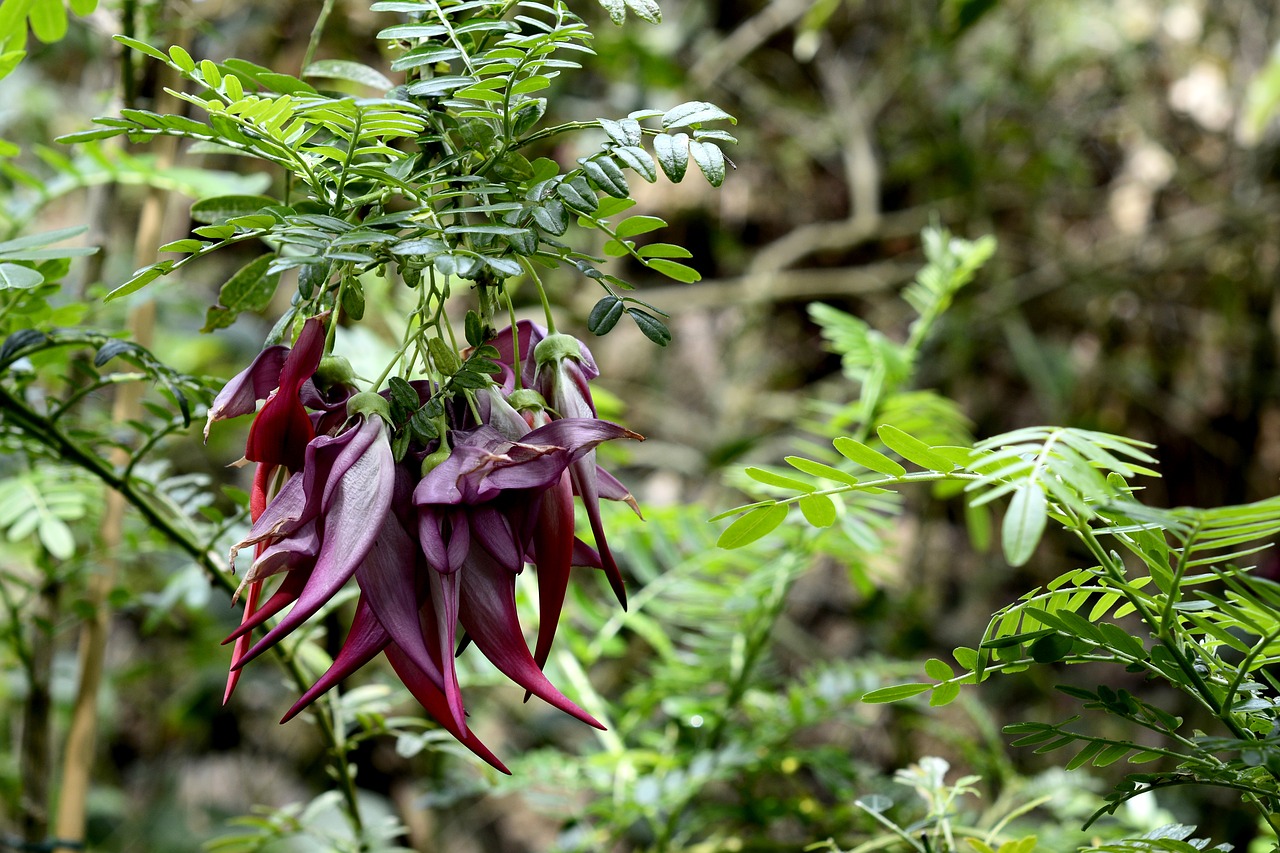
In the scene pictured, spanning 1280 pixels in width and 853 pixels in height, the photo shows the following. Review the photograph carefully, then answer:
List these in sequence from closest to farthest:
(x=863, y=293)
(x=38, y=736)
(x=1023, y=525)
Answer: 1. (x=1023, y=525)
2. (x=38, y=736)
3. (x=863, y=293)

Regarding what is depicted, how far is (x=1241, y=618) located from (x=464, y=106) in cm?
35

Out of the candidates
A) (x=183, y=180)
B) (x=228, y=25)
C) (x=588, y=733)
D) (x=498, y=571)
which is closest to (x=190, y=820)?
(x=588, y=733)

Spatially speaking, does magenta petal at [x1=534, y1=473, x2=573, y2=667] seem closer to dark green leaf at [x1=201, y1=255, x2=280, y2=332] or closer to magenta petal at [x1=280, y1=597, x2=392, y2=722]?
magenta petal at [x1=280, y1=597, x2=392, y2=722]

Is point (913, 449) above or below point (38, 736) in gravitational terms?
above

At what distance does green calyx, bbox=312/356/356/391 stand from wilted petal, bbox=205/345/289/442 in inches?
0.6

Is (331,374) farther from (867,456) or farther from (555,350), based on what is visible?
(867,456)

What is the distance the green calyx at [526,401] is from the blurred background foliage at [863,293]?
1143 millimetres

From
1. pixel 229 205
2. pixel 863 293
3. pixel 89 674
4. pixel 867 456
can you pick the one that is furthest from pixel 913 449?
pixel 863 293

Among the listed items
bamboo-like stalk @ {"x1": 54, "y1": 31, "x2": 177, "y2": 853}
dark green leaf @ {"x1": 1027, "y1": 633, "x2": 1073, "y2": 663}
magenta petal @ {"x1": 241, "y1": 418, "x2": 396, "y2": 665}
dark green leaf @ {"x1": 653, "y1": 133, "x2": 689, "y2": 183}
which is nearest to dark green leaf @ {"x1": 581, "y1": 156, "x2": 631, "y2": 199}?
dark green leaf @ {"x1": 653, "y1": 133, "x2": 689, "y2": 183}

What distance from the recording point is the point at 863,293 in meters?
2.22

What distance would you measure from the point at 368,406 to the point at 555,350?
8cm

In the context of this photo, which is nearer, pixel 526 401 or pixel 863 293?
pixel 526 401

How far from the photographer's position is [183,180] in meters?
0.76

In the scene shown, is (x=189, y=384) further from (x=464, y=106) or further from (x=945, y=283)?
(x=945, y=283)
